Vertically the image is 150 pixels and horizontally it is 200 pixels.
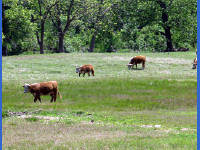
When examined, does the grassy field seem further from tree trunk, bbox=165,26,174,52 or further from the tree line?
tree trunk, bbox=165,26,174,52

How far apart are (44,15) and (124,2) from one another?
10.3 meters

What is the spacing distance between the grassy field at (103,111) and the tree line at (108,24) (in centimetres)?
1199

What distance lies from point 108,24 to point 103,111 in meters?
45.3

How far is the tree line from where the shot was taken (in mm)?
61500

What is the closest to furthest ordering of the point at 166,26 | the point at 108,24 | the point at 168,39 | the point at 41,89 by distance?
the point at 41,89 < the point at 166,26 < the point at 168,39 < the point at 108,24

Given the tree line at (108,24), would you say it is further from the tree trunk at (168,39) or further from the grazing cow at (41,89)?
the grazing cow at (41,89)

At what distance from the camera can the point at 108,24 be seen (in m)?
66.2

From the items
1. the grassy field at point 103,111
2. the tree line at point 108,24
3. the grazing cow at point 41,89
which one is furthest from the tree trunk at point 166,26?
the grazing cow at point 41,89

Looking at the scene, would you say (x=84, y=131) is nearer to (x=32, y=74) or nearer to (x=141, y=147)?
(x=141, y=147)

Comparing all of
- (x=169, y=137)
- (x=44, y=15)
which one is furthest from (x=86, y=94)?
(x=44, y=15)

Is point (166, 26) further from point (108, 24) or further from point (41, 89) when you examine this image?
point (41, 89)

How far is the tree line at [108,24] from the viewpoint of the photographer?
61.5 meters

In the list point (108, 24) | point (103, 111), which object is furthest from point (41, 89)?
point (108, 24)

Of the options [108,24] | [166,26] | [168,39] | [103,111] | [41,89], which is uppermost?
[108,24]
